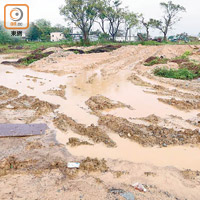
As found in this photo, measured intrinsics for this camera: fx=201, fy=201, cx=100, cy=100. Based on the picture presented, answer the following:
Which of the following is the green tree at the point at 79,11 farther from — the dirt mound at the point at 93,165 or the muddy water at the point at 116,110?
the dirt mound at the point at 93,165

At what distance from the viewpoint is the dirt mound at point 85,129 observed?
5.14 metres

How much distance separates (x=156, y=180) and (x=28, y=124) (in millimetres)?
3927

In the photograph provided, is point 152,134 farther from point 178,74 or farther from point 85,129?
point 178,74

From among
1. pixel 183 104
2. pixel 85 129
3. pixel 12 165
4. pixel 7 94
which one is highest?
pixel 183 104

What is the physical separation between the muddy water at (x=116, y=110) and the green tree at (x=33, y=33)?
43.4 m

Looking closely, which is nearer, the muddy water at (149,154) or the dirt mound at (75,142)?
the muddy water at (149,154)

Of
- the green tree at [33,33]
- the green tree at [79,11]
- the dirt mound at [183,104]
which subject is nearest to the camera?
the dirt mound at [183,104]

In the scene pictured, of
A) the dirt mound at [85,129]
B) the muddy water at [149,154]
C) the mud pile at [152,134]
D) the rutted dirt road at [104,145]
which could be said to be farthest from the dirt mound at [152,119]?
the dirt mound at [85,129]

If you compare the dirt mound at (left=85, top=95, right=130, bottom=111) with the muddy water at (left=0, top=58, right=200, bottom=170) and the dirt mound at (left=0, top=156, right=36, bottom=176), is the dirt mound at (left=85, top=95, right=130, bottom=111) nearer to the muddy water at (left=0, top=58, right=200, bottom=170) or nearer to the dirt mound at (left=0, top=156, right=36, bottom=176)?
the muddy water at (left=0, top=58, right=200, bottom=170)

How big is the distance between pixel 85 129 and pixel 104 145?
3.01 ft

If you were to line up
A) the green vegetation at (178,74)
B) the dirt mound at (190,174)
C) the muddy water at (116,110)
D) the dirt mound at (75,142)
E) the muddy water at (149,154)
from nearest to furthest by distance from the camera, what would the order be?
the dirt mound at (190,174), the muddy water at (149,154), the muddy water at (116,110), the dirt mound at (75,142), the green vegetation at (178,74)

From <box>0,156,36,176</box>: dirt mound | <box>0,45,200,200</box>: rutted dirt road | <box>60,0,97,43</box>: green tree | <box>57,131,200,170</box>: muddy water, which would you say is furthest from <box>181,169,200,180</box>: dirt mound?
<box>60,0,97,43</box>: green tree

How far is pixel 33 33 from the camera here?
171 feet

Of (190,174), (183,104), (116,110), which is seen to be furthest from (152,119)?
(190,174)
